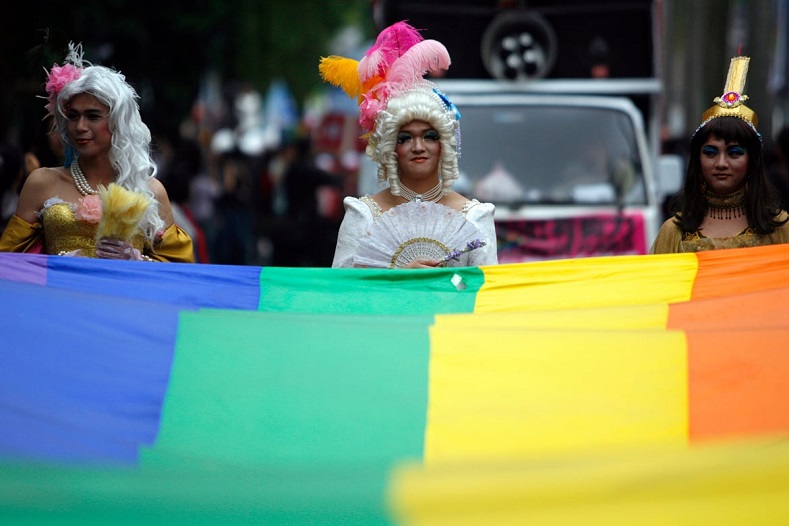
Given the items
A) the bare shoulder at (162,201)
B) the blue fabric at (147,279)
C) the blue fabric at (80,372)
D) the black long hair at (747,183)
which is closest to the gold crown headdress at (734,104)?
the black long hair at (747,183)

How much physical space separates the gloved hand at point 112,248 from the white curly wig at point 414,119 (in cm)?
111

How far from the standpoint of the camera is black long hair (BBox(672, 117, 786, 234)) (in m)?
5.54

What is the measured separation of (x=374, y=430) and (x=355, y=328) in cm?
47

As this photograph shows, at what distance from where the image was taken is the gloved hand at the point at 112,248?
541 centimetres

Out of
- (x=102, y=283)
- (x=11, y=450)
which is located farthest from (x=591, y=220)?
(x=11, y=450)

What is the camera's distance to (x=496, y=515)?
9.46 feet

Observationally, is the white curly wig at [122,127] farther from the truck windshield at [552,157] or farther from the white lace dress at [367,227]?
the truck windshield at [552,157]

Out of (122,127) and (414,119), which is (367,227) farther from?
(122,127)

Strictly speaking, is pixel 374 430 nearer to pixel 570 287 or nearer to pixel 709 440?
pixel 709 440

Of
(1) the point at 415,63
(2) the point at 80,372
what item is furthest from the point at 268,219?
(2) the point at 80,372

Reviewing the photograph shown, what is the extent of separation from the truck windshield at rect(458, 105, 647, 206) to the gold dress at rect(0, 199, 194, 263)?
424cm

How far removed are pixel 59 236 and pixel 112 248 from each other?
45 cm

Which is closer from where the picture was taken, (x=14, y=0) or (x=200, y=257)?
(x=200, y=257)

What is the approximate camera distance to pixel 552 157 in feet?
32.8
